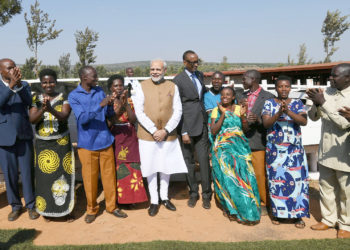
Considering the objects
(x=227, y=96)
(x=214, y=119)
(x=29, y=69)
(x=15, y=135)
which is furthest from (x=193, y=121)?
(x=29, y=69)

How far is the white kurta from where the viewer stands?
158 inches

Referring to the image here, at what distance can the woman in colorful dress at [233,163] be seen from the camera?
3793 mm

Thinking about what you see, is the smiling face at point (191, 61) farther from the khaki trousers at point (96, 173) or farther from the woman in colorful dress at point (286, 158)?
the khaki trousers at point (96, 173)

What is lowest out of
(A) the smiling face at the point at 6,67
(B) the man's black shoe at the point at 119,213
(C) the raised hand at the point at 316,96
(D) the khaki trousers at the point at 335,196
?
(B) the man's black shoe at the point at 119,213

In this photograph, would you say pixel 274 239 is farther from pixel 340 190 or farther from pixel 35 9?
pixel 35 9

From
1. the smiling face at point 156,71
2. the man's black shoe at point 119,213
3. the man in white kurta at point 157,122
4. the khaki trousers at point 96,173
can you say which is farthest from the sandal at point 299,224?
the smiling face at point 156,71

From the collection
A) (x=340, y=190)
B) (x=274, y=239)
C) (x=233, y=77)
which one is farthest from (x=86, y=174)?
(x=233, y=77)

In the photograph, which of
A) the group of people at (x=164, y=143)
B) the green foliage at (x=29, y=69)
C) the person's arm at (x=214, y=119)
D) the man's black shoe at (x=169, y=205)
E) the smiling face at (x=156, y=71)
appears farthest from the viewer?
the green foliage at (x=29, y=69)

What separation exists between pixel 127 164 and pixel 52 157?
100 cm

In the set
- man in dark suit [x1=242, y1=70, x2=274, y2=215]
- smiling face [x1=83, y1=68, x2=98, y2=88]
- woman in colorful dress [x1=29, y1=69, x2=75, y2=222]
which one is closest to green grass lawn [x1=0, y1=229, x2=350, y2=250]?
woman in colorful dress [x1=29, y1=69, x2=75, y2=222]

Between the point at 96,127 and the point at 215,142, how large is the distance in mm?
1611

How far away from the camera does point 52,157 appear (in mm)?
3842

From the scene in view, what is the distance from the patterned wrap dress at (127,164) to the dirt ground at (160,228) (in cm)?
25

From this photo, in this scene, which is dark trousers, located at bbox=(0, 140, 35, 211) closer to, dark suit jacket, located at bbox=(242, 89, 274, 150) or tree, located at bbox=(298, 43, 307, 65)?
dark suit jacket, located at bbox=(242, 89, 274, 150)
